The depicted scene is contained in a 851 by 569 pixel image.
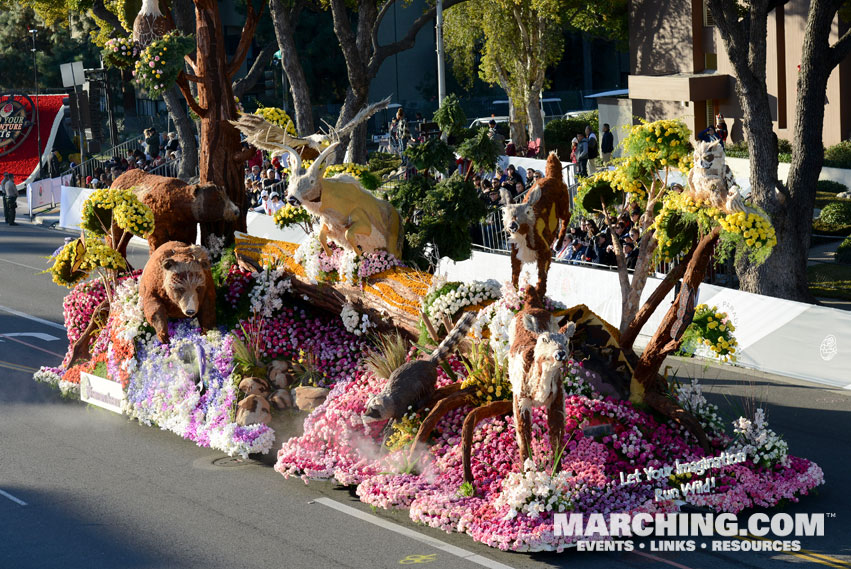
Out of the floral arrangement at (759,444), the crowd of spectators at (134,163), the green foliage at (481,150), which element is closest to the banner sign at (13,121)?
the crowd of spectators at (134,163)

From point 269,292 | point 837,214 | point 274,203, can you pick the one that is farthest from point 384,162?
point 269,292

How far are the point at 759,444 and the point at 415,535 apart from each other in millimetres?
3947

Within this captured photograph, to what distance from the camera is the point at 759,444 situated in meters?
12.3

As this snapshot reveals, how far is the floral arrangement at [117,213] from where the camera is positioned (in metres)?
16.3

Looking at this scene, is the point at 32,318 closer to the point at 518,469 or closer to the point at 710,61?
the point at 518,469

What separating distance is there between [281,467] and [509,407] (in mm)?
3112

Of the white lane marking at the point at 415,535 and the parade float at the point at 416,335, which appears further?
the parade float at the point at 416,335

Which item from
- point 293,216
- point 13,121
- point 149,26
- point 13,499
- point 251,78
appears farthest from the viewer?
point 13,121

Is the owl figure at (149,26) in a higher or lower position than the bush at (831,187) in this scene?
higher

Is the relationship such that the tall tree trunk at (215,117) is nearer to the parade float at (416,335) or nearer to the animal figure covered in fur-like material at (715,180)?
the parade float at (416,335)

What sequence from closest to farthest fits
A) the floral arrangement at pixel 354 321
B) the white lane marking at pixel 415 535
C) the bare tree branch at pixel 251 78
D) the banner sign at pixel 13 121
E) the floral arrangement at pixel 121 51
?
the white lane marking at pixel 415 535
the floral arrangement at pixel 354 321
the floral arrangement at pixel 121 51
the bare tree branch at pixel 251 78
the banner sign at pixel 13 121

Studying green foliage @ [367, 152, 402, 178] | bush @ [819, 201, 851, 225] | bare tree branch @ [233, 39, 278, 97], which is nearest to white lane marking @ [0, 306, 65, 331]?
green foliage @ [367, 152, 402, 178]

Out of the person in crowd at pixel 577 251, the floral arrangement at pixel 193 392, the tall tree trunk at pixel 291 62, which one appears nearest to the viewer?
the floral arrangement at pixel 193 392

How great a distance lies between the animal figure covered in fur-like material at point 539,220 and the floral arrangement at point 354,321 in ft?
9.34
